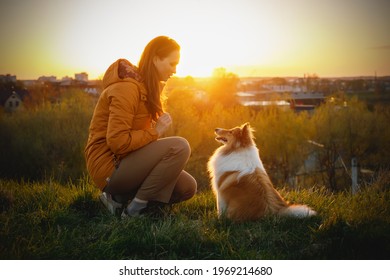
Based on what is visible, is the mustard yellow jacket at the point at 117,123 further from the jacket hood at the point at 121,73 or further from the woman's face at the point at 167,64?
the woman's face at the point at 167,64

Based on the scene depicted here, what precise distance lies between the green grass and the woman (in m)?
0.28

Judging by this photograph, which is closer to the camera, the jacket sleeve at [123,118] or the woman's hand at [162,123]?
the jacket sleeve at [123,118]

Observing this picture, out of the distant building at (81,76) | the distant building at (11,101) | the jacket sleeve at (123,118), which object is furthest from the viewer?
the distant building at (11,101)

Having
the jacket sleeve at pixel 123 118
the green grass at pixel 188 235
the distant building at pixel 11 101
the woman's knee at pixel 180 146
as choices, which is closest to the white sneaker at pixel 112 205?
the green grass at pixel 188 235

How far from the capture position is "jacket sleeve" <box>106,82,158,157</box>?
113 inches

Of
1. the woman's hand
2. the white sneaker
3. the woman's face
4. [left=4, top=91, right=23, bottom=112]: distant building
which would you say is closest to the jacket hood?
the woman's face

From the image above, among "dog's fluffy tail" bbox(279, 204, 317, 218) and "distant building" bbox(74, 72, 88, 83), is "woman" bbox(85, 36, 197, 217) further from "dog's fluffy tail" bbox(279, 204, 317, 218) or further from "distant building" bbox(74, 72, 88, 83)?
"distant building" bbox(74, 72, 88, 83)

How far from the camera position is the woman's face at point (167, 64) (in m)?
3.10

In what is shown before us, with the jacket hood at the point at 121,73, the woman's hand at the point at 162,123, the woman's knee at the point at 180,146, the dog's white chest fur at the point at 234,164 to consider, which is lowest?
the dog's white chest fur at the point at 234,164

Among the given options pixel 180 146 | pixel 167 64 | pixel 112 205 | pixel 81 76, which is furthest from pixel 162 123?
pixel 81 76

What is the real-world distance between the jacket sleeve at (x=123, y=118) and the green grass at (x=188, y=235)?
2.01 ft

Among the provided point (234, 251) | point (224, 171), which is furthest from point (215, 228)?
point (224, 171)
